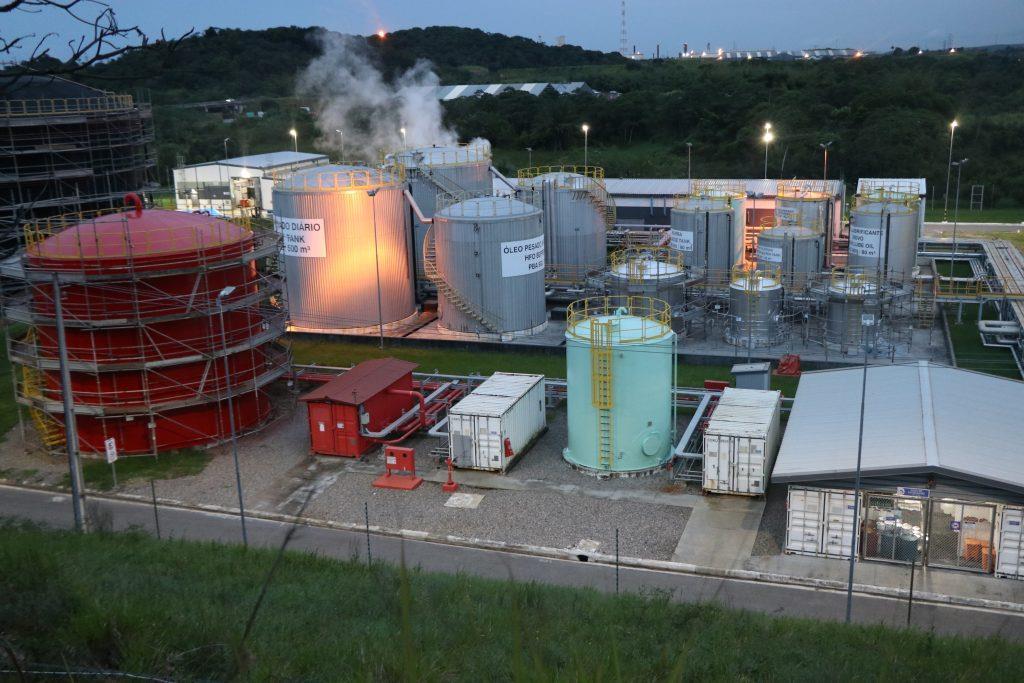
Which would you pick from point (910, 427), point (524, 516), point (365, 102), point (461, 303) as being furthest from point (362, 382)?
point (365, 102)

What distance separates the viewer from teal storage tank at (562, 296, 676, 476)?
21734mm

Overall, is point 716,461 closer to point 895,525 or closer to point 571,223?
point 895,525

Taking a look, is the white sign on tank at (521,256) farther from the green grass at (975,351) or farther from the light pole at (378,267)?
the green grass at (975,351)

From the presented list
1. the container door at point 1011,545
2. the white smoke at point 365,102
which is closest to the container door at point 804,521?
the container door at point 1011,545

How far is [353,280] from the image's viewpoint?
113ft

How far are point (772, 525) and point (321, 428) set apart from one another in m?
11.4

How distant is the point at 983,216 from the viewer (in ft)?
196

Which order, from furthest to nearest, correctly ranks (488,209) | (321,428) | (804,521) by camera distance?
(488,209)
(321,428)
(804,521)

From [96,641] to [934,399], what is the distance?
18.5m

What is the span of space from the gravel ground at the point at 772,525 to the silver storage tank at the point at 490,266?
46.8ft

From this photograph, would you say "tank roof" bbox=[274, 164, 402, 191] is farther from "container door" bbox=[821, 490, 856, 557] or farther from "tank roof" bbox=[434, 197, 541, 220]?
"container door" bbox=[821, 490, 856, 557]

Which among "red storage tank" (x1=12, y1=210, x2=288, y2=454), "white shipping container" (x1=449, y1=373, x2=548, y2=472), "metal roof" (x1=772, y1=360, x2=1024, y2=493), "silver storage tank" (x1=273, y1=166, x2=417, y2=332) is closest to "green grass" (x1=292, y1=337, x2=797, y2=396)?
"silver storage tank" (x1=273, y1=166, x2=417, y2=332)

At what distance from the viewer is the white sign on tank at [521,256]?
32.9 m

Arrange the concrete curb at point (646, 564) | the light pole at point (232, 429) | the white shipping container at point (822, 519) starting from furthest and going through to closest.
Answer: the light pole at point (232, 429) < the white shipping container at point (822, 519) < the concrete curb at point (646, 564)
